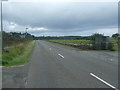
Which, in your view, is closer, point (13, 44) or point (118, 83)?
point (118, 83)

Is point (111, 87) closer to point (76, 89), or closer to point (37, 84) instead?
point (76, 89)

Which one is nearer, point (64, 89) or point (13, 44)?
point (64, 89)

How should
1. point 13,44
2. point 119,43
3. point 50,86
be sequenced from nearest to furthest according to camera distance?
point 50,86
point 13,44
point 119,43

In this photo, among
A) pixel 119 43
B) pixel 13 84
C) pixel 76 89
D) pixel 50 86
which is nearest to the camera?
pixel 76 89

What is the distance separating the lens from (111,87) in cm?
782

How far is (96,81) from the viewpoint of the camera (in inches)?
352

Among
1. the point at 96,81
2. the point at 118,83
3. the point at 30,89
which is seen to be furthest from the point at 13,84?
the point at 118,83

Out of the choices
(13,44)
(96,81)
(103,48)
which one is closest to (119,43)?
(103,48)

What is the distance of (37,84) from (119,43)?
3451 cm

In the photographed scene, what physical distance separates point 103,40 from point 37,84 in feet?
101

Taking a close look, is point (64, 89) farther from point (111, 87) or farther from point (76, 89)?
point (111, 87)

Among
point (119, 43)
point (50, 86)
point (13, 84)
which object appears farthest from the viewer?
point (119, 43)

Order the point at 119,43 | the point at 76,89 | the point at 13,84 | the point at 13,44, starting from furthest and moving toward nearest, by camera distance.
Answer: the point at 119,43 < the point at 13,44 < the point at 13,84 < the point at 76,89

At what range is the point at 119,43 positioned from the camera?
133 feet
